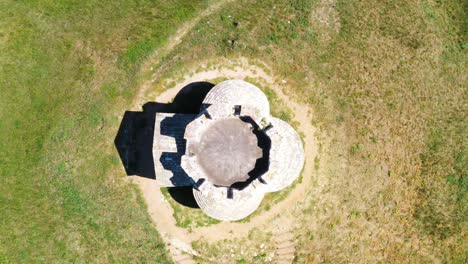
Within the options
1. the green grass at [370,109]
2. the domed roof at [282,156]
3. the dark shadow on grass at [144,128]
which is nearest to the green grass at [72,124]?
the dark shadow on grass at [144,128]

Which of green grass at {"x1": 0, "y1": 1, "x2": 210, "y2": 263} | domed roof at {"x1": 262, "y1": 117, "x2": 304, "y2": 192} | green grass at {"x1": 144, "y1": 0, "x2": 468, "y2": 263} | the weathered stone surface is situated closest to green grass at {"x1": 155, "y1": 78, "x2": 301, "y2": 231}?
green grass at {"x1": 144, "y1": 0, "x2": 468, "y2": 263}

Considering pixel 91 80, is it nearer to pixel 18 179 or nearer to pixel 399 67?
pixel 18 179

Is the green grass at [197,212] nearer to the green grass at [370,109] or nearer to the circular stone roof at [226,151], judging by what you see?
the green grass at [370,109]

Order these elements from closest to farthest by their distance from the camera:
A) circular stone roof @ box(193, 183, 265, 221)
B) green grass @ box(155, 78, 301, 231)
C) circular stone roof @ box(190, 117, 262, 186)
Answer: circular stone roof @ box(193, 183, 265, 221) < circular stone roof @ box(190, 117, 262, 186) < green grass @ box(155, 78, 301, 231)

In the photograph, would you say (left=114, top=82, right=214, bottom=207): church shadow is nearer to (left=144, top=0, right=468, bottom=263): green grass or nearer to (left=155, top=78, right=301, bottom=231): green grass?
(left=144, top=0, right=468, bottom=263): green grass

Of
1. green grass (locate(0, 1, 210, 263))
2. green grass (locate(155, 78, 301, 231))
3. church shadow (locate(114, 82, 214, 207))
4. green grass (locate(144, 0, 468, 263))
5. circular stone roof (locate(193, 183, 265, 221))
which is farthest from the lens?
green grass (locate(144, 0, 468, 263))
